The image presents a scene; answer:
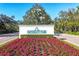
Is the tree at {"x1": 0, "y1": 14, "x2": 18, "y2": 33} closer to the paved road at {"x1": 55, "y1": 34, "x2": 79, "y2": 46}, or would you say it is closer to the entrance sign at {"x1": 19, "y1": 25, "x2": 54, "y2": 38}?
the entrance sign at {"x1": 19, "y1": 25, "x2": 54, "y2": 38}

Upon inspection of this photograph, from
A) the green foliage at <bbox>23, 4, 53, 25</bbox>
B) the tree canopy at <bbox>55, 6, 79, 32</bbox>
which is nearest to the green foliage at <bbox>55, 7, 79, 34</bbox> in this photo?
the tree canopy at <bbox>55, 6, 79, 32</bbox>

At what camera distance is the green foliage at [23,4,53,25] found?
15.2 m

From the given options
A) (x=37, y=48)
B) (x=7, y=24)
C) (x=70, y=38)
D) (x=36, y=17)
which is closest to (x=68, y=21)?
(x=70, y=38)

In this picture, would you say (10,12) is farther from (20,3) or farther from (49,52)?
(49,52)

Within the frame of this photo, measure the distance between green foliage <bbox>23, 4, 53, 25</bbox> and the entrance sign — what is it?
0.13 m

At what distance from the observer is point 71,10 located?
1535cm

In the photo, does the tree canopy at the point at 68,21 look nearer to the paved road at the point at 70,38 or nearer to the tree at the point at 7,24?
the paved road at the point at 70,38

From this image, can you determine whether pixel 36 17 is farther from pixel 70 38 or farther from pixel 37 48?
pixel 70 38

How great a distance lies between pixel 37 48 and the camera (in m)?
15.1

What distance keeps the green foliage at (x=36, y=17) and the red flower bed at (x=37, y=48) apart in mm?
567

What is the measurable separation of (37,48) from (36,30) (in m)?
0.63

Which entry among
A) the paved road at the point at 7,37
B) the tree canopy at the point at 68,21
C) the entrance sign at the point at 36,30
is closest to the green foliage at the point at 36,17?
the entrance sign at the point at 36,30

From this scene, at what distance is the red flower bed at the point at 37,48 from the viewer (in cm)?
1474

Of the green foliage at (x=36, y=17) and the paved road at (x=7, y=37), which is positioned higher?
the green foliage at (x=36, y=17)
